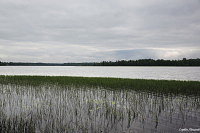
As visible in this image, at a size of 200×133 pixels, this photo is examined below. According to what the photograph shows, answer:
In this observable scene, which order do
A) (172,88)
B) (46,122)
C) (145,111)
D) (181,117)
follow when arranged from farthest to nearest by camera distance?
(172,88) < (145,111) < (181,117) < (46,122)

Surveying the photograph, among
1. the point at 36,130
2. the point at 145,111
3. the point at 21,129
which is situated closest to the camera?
the point at 21,129

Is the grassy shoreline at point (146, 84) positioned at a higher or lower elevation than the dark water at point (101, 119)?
higher

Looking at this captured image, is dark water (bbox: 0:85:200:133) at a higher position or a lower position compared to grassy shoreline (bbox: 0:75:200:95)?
lower

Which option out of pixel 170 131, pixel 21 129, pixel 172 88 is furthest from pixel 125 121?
pixel 172 88

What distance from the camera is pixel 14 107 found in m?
11.0

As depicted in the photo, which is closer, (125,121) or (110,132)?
(110,132)

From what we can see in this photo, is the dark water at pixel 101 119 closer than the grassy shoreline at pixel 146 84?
Yes

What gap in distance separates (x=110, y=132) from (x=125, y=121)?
167cm

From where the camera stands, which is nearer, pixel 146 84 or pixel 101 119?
pixel 101 119

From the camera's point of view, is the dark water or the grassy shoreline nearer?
the dark water

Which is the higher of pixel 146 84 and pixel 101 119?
pixel 146 84

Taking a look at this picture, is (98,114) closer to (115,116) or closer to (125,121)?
(115,116)

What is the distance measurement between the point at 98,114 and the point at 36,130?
144 inches

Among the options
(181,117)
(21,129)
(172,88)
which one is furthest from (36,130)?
(172,88)
